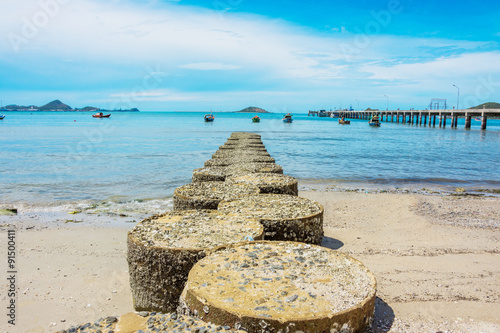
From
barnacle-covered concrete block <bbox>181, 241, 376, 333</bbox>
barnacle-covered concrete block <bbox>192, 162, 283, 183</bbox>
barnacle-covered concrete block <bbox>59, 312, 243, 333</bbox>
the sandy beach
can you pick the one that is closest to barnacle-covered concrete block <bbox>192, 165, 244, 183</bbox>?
barnacle-covered concrete block <bbox>192, 162, 283, 183</bbox>

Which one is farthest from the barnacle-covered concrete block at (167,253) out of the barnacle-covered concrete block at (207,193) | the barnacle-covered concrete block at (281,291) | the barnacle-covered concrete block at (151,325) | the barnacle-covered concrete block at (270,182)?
the barnacle-covered concrete block at (270,182)

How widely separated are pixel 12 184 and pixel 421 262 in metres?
15.8

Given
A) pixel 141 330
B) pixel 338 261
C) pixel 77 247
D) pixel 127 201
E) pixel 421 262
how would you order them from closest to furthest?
pixel 141 330 < pixel 338 261 < pixel 421 262 < pixel 77 247 < pixel 127 201

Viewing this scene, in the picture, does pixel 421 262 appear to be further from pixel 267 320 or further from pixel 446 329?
pixel 267 320

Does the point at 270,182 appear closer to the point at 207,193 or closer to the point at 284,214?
the point at 207,193

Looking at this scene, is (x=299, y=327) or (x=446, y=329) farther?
(x=446, y=329)

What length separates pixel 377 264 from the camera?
6.75 meters

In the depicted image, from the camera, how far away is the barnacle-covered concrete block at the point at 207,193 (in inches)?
275

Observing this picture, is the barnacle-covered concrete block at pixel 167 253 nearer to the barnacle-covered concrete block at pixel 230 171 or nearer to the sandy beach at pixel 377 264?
the sandy beach at pixel 377 264

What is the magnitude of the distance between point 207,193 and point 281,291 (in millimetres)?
4141

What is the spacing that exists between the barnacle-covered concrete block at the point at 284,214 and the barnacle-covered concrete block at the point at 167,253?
43cm

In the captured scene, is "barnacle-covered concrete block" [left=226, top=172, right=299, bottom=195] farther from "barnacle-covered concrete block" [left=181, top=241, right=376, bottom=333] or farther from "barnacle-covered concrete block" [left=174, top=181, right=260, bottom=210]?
"barnacle-covered concrete block" [left=181, top=241, right=376, bottom=333]

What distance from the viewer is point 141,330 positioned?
3.15 metres

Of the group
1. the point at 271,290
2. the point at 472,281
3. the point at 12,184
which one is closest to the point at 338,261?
the point at 271,290
